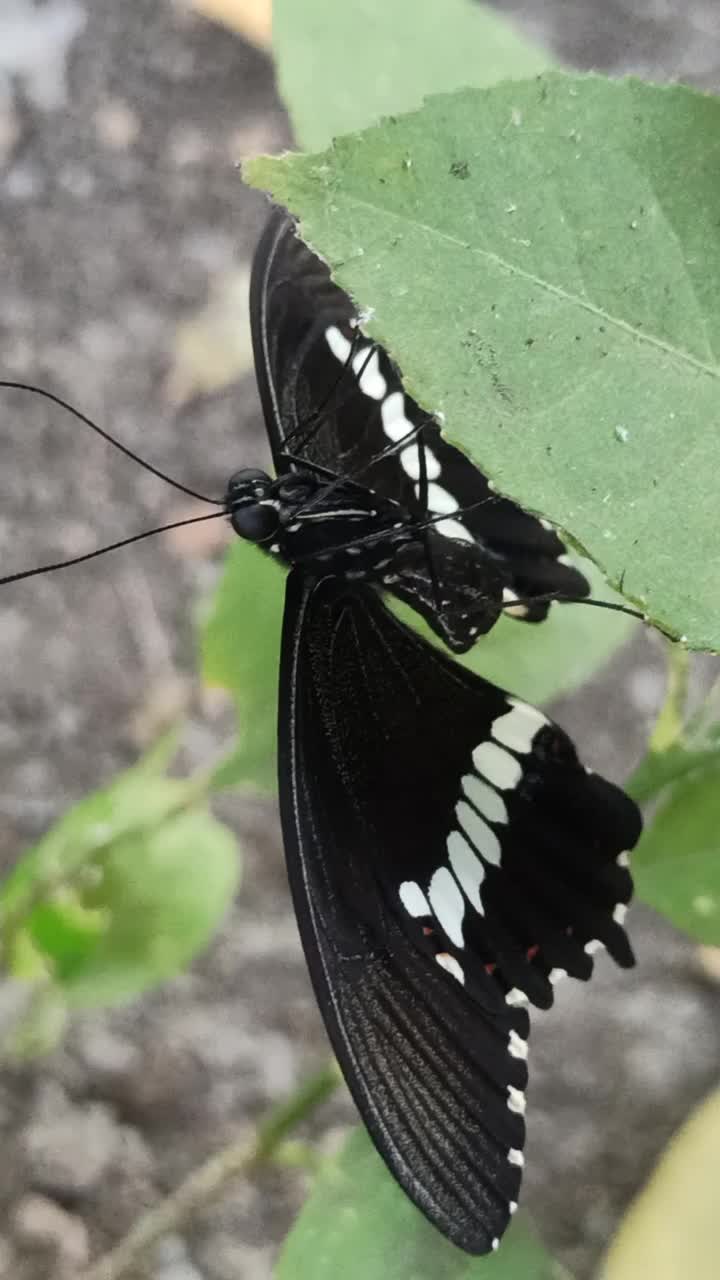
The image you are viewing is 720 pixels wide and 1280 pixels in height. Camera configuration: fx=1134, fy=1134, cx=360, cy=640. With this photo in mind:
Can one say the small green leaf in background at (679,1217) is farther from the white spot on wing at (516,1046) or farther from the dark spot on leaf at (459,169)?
the dark spot on leaf at (459,169)

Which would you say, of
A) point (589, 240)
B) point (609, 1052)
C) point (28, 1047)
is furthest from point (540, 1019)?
point (589, 240)

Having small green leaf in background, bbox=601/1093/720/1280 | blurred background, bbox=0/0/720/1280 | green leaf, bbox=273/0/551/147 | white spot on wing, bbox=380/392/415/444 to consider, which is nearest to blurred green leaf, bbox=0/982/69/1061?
blurred background, bbox=0/0/720/1280

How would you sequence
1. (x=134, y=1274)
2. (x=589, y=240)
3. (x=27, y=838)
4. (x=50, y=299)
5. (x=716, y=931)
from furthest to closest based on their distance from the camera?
1. (x=50, y=299)
2. (x=27, y=838)
3. (x=134, y=1274)
4. (x=716, y=931)
5. (x=589, y=240)

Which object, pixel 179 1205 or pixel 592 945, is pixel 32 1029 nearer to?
pixel 179 1205

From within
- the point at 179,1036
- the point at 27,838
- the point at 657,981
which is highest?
the point at 27,838

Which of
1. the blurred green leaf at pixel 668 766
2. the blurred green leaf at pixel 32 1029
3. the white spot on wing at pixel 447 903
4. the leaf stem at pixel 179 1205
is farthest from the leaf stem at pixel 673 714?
the blurred green leaf at pixel 32 1029

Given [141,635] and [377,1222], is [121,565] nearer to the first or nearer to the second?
[141,635]

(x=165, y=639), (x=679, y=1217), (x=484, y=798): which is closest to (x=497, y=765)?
(x=484, y=798)
